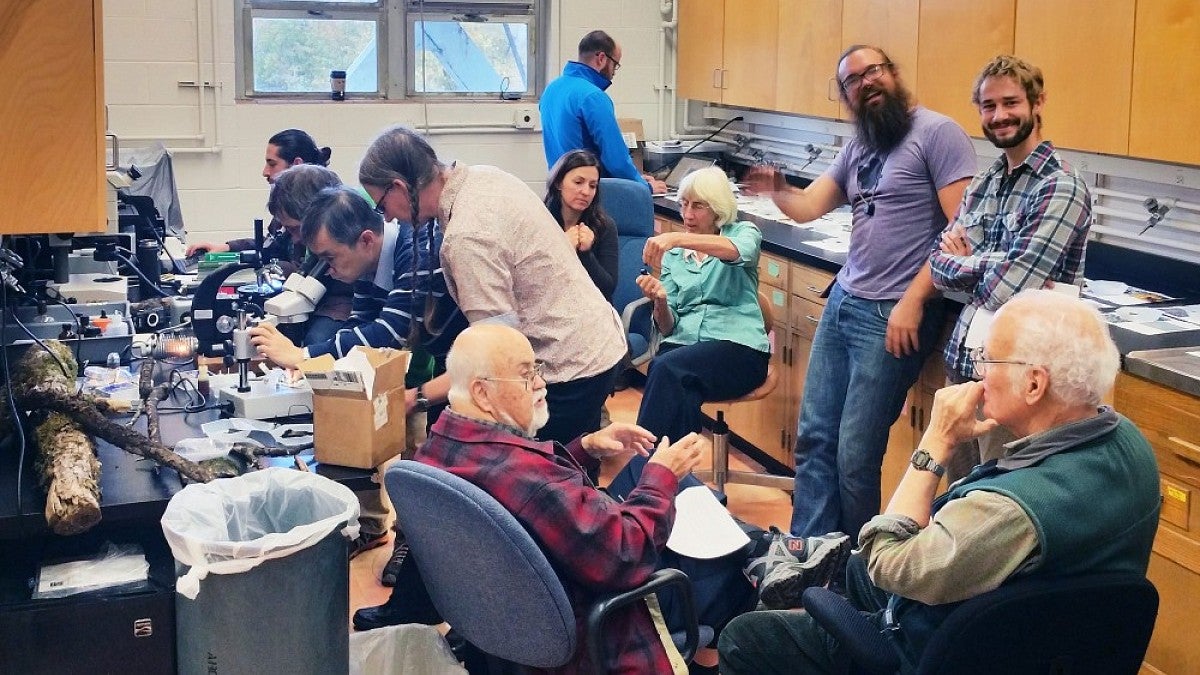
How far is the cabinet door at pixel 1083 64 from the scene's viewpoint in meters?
3.68

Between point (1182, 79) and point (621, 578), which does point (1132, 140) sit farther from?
point (621, 578)

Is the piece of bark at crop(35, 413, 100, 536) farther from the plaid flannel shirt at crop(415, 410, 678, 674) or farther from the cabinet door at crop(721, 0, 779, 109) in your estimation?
the cabinet door at crop(721, 0, 779, 109)

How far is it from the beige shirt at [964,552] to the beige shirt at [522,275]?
4.15ft

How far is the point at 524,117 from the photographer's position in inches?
268

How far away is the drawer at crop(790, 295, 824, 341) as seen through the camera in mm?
4547

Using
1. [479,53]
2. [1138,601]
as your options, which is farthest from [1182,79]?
[479,53]

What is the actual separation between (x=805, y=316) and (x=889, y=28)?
1.13 metres

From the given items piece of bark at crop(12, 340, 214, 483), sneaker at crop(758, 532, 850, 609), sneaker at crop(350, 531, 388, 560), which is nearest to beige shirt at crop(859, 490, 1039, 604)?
sneaker at crop(758, 532, 850, 609)

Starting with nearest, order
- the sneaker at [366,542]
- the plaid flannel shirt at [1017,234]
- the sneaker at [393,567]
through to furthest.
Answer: the plaid flannel shirt at [1017,234] < the sneaker at [393,567] < the sneaker at [366,542]

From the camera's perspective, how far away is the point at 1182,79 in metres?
3.46

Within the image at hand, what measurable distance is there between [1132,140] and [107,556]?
9.37 ft

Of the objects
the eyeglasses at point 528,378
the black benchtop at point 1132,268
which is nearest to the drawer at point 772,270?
the black benchtop at point 1132,268

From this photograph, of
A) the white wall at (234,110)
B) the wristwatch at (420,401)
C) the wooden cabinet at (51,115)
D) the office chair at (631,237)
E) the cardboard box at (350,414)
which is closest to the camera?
the wooden cabinet at (51,115)

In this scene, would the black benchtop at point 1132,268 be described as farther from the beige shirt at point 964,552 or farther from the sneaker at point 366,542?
the sneaker at point 366,542
